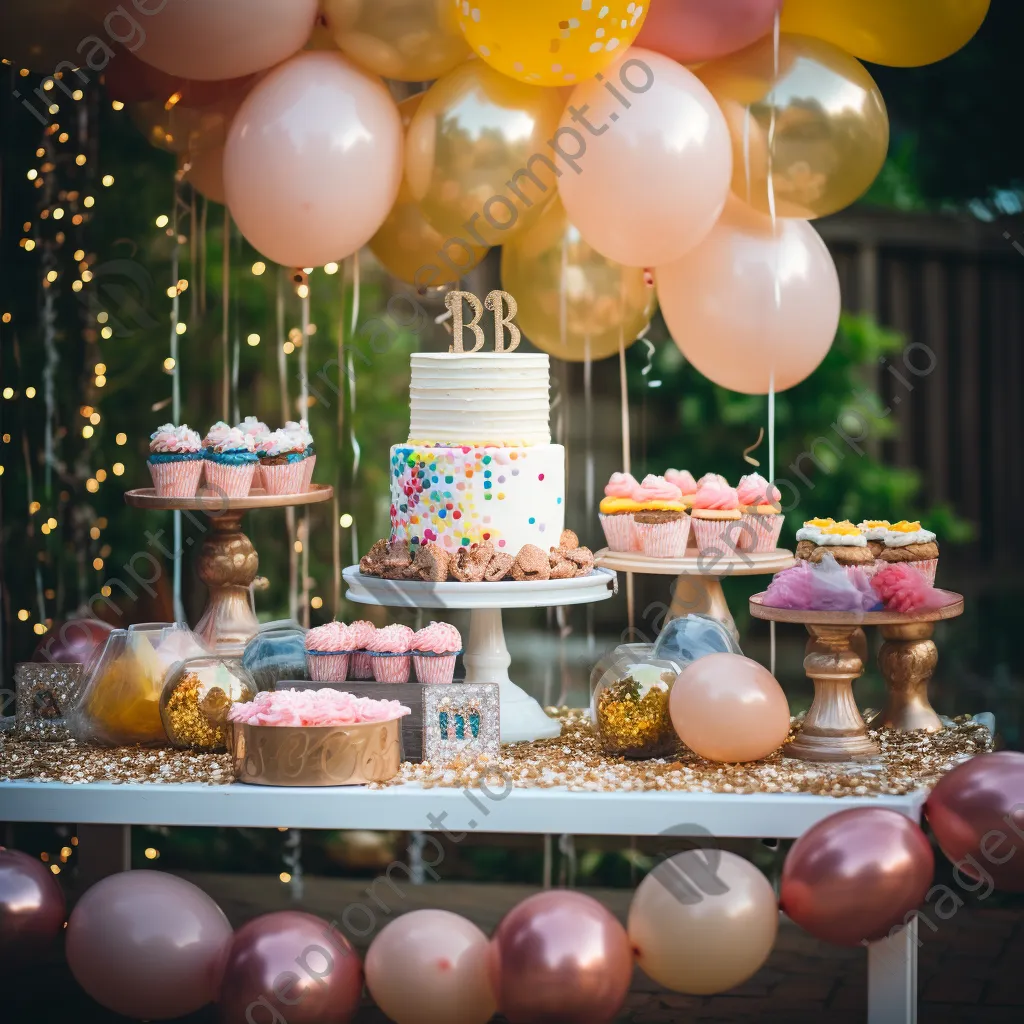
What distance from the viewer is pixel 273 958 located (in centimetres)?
268

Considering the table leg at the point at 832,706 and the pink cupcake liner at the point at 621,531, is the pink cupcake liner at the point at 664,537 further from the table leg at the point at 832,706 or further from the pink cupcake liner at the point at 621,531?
the table leg at the point at 832,706

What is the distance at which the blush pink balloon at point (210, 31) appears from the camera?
3406 mm

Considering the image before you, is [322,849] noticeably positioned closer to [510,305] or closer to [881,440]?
[510,305]

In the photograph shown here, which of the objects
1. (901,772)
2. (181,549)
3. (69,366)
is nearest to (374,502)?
(181,549)

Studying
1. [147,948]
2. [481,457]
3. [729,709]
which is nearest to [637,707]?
[729,709]

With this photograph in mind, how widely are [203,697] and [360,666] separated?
0.33 m

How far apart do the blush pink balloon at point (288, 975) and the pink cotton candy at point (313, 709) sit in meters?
0.37

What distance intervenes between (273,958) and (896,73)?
4.06m

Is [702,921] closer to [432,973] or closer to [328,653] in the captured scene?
[432,973]

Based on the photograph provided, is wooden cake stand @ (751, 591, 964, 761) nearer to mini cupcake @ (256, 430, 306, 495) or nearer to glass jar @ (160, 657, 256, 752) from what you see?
glass jar @ (160, 657, 256, 752)


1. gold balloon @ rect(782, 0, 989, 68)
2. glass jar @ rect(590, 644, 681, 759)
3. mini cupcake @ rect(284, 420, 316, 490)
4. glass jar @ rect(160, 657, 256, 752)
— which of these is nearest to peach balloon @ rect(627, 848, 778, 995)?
glass jar @ rect(590, 644, 681, 759)

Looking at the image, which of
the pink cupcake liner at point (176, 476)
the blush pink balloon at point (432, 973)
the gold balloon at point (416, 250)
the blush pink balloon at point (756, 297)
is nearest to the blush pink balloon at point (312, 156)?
the gold balloon at point (416, 250)

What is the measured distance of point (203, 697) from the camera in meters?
3.23

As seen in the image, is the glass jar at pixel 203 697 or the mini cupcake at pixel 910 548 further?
the mini cupcake at pixel 910 548
